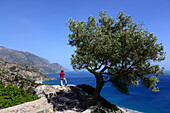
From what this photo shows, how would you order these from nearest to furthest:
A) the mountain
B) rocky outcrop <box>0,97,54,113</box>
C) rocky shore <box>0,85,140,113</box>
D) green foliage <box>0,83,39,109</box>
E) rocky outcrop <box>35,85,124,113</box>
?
rocky outcrop <box>0,97,54,113</box> → green foliage <box>0,83,39,109</box> → rocky shore <box>0,85,140,113</box> → rocky outcrop <box>35,85,124,113</box> → the mountain

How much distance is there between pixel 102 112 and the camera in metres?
13.9

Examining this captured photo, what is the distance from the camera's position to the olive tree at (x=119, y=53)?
1227 cm

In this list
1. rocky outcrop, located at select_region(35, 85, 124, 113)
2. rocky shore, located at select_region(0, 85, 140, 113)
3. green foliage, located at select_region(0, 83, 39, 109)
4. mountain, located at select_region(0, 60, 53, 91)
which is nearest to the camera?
green foliage, located at select_region(0, 83, 39, 109)

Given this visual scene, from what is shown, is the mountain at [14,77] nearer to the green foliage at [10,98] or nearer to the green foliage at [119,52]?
the green foliage at [10,98]

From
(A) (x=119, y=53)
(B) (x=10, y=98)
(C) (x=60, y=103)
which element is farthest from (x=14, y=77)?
(A) (x=119, y=53)

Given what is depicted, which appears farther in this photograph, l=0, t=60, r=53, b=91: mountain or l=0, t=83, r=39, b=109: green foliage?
l=0, t=60, r=53, b=91: mountain

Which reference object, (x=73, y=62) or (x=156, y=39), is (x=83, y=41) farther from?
(x=156, y=39)

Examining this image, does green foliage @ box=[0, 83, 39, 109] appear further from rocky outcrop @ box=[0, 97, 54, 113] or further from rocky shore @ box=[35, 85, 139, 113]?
rocky shore @ box=[35, 85, 139, 113]

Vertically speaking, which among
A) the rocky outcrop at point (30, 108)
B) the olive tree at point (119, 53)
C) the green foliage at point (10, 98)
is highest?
the olive tree at point (119, 53)

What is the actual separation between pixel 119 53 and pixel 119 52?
125mm

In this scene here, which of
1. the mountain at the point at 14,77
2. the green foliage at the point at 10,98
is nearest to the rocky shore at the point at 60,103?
the green foliage at the point at 10,98

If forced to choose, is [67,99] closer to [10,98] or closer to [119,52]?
[10,98]

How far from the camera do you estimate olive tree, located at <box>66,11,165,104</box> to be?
40.3 feet

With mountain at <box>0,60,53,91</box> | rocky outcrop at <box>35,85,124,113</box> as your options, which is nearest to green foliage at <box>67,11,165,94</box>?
rocky outcrop at <box>35,85,124,113</box>
